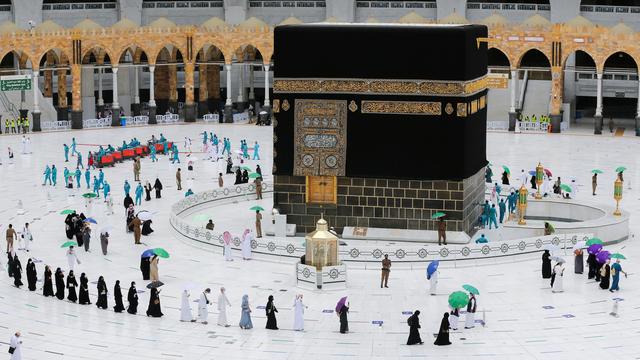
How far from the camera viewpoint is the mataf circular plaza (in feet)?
112

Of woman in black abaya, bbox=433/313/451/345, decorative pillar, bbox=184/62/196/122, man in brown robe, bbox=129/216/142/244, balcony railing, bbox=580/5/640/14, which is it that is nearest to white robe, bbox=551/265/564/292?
woman in black abaya, bbox=433/313/451/345

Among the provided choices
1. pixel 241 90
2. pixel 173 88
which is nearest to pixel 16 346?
pixel 173 88

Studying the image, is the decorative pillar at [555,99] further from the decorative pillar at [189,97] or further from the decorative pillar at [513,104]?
the decorative pillar at [189,97]

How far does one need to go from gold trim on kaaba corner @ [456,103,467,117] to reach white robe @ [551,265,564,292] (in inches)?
332

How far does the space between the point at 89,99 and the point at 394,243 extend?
1740 inches

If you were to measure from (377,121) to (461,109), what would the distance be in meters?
3.08

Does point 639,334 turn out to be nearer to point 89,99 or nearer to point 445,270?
point 445,270

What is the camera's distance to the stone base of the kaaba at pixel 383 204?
148 ft

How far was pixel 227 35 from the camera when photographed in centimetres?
8212

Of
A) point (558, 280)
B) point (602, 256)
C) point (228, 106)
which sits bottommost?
point (558, 280)

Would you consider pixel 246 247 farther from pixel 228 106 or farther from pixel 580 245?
pixel 228 106

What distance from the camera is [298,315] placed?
34.1m

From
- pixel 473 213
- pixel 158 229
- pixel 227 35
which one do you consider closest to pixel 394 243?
pixel 473 213

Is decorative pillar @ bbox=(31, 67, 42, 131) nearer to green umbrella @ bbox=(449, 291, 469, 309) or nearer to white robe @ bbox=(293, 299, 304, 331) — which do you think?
white robe @ bbox=(293, 299, 304, 331)
